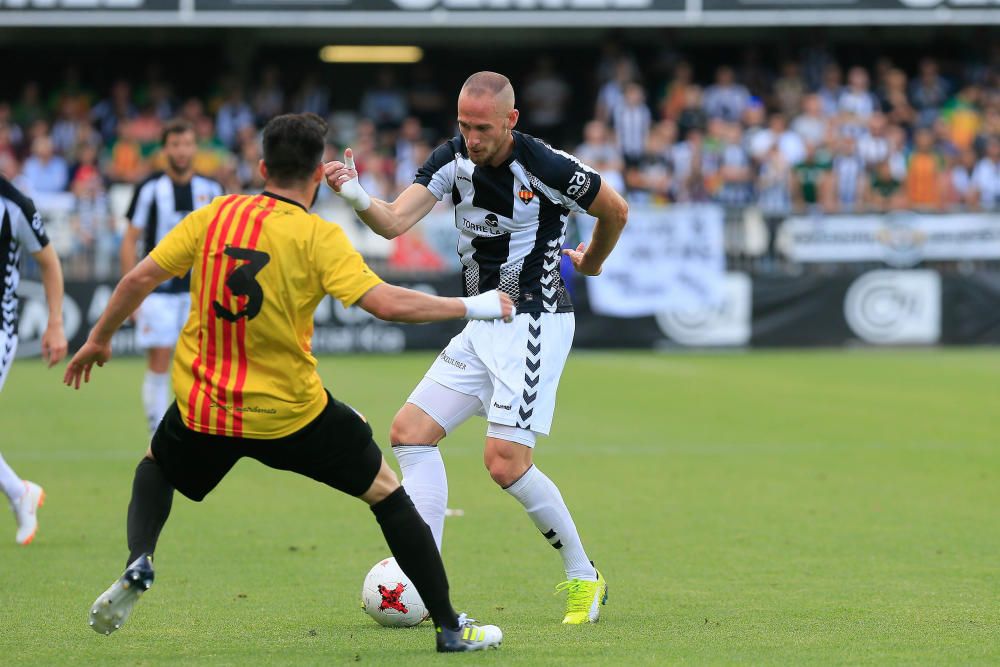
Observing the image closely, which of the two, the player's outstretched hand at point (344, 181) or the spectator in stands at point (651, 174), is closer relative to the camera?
the player's outstretched hand at point (344, 181)

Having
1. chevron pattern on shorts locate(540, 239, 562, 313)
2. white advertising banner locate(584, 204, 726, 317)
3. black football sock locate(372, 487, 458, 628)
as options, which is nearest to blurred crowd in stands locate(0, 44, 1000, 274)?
white advertising banner locate(584, 204, 726, 317)

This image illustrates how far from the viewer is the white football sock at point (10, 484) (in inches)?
307

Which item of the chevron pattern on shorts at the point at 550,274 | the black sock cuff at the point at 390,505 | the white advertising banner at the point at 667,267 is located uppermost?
the chevron pattern on shorts at the point at 550,274

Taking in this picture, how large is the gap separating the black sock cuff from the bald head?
1.66 m

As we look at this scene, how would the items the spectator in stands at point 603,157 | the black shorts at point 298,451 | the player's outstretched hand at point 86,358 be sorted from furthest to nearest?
the spectator in stands at point 603,157
the player's outstretched hand at point 86,358
the black shorts at point 298,451

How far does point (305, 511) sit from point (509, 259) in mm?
3389

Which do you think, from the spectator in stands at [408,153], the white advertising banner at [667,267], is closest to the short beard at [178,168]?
the white advertising banner at [667,267]

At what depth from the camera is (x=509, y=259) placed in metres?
6.37

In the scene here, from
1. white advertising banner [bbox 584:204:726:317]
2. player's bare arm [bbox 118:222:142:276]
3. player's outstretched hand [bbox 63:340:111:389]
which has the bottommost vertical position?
white advertising banner [bbox 584:204:726:317]

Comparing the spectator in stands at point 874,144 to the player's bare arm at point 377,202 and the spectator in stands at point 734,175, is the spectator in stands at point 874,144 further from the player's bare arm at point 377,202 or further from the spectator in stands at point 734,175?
the player's bare arm at point 377,202

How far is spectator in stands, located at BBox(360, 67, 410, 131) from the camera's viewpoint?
26828 millimetres

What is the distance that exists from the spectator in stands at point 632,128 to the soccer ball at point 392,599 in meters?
19.2

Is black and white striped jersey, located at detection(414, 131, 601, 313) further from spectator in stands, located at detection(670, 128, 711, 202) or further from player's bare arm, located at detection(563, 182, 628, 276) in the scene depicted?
spectator in stands, located at detection(670, 128, 711, 202)

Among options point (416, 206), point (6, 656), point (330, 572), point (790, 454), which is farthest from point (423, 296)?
point (790, 454)
